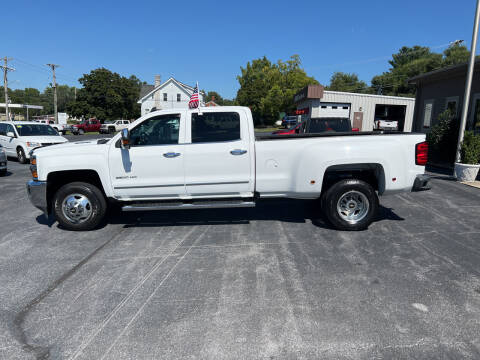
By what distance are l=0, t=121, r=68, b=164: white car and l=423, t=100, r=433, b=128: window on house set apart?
56.9ft

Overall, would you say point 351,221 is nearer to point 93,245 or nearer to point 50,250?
point 93,245

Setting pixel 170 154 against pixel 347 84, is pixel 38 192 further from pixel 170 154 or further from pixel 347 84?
pixel 347 84

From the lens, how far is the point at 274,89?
53.7 metres

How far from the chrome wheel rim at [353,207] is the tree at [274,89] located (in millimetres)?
49381

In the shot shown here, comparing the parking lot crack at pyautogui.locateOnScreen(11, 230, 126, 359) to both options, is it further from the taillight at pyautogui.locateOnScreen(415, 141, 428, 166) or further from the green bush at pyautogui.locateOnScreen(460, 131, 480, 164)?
the green bush at pyautogui.locateOnScreen(460, 131, 480, 164)

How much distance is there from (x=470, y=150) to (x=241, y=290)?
9843 mm

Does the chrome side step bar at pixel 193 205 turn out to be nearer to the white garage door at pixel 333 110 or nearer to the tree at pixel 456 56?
the white garage door at pixel 333 110

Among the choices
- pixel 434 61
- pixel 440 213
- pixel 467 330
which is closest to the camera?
pixel 467 330

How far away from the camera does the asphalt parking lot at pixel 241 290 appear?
2803 mm

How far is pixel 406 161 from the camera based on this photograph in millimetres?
5398

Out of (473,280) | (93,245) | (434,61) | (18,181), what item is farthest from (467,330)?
(434,61)

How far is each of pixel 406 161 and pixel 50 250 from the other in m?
5.71

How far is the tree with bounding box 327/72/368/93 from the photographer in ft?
302

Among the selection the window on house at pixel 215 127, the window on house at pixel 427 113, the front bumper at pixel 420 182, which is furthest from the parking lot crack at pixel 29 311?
the window on house at pixel 427 113
